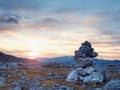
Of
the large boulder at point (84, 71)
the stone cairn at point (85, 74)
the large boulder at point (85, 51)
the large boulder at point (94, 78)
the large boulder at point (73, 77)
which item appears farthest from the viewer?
the large boulder at point (85, 51)

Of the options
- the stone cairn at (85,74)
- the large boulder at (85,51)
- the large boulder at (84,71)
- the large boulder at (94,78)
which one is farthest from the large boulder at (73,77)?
the large boulder at (85,51)

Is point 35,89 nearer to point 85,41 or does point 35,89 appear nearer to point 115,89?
point 115,89

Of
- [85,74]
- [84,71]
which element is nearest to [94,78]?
[85,74]

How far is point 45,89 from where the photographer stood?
64.5m

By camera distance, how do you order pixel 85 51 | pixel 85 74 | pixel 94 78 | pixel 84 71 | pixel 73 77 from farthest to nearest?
pixel 85 51, pixel 84 71, pixel 85 74, pixel 73 77, pixel 94 78

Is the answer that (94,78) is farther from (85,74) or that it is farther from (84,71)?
(84,71)

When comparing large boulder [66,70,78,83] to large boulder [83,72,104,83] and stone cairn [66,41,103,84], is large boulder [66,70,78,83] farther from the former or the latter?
large boulder [83,72,104,83]

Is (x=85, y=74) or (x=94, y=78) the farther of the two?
(x=85, y=74)

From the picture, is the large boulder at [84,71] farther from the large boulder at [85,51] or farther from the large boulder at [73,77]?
the large boulder at [85,51]

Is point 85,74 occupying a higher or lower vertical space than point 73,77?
higher

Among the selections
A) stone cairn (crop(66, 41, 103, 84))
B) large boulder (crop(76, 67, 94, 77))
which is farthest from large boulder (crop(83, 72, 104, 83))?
large boulder (crop(76, 67, 94, 77))

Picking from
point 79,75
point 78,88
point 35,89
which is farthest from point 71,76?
point 35,89

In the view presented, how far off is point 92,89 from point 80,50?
32.4m

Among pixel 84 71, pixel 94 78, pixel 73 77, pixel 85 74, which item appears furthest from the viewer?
pixel 84 71
